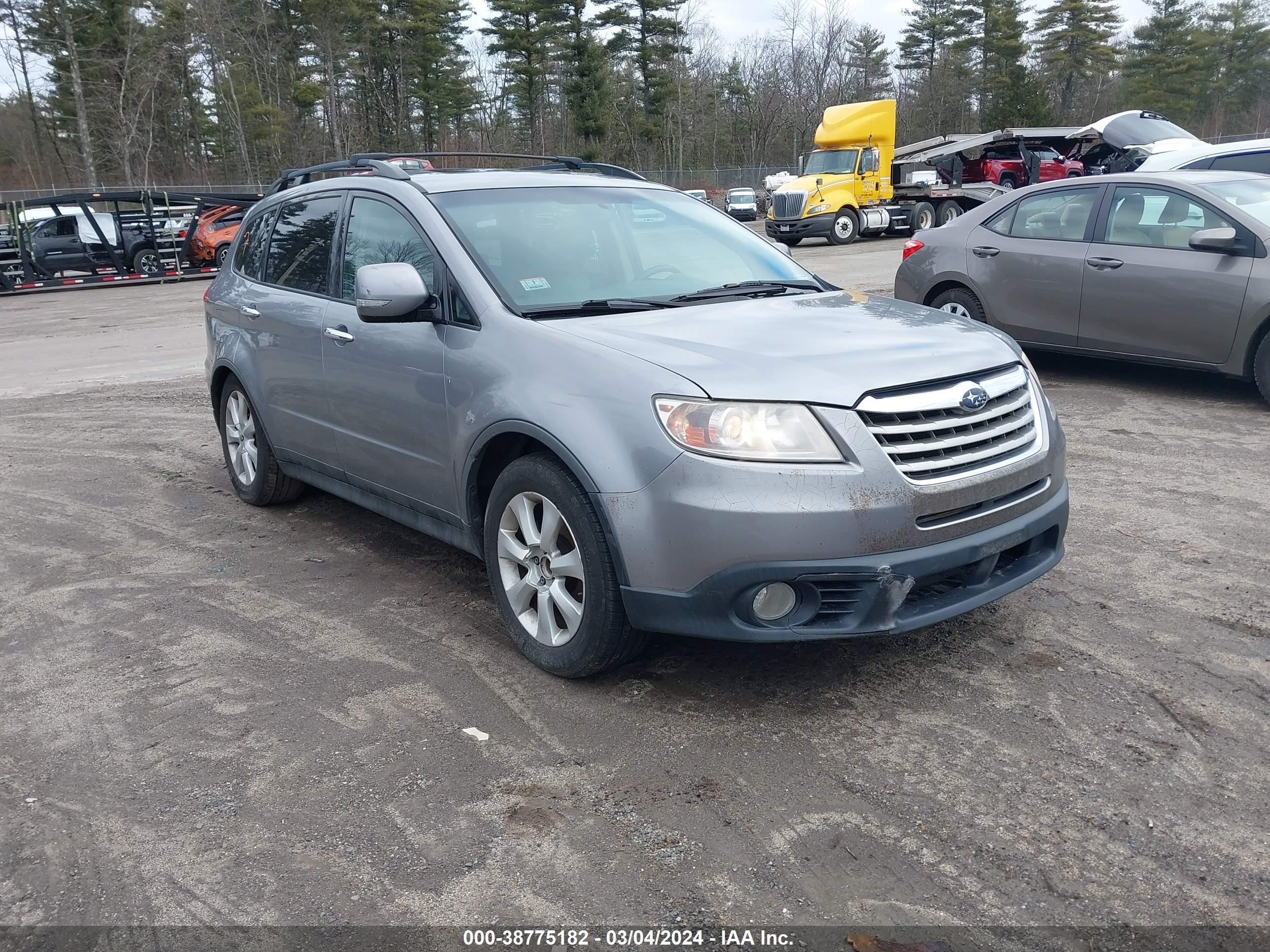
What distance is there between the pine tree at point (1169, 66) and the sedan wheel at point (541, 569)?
237 ft

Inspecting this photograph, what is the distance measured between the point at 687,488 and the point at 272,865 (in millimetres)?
1538

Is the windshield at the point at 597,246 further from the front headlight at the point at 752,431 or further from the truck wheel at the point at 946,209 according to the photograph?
the truck wheel at the point at 946,209

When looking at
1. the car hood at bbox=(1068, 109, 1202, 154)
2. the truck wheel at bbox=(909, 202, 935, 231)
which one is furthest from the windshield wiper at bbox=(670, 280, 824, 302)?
the truck wheel at bbox=(909, 202, 935, 231)

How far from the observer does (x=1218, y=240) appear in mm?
7078

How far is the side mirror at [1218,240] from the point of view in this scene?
7059mm

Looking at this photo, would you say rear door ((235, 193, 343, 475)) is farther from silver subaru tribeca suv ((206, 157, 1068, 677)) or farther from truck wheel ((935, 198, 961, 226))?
truck wheel ((935, 198, 961, 226))

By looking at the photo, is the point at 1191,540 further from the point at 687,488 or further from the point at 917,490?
the point at 687,488

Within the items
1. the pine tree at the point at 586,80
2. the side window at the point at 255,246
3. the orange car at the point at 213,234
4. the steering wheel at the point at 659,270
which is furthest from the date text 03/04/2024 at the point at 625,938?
the pine tree at the point at 586,80

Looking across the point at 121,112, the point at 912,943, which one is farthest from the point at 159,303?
the point at 121,112

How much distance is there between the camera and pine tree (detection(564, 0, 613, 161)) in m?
56.7

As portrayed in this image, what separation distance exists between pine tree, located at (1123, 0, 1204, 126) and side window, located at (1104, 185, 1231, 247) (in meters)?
66.3

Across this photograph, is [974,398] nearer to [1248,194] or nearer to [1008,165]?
[1248,194]

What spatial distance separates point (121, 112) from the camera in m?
47.4

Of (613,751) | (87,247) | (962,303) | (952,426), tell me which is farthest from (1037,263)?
(87,247)
